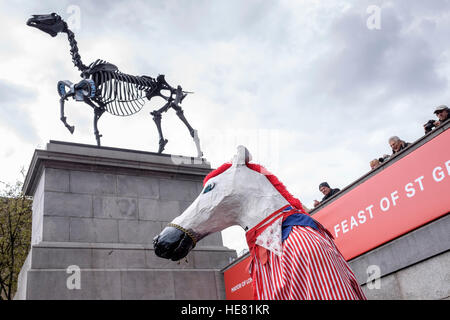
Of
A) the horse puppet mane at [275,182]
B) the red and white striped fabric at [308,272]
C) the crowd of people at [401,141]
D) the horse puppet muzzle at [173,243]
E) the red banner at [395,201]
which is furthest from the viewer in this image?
the crowd of people at [401,141]

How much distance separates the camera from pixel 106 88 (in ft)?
44.9

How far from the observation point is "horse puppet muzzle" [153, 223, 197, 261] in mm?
4637

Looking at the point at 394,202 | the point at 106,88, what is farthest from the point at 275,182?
the point at 106,88

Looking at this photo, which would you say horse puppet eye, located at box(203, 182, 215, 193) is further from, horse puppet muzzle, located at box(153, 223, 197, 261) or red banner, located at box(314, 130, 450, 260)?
red banner, located at box(314, 130, 450, 260)

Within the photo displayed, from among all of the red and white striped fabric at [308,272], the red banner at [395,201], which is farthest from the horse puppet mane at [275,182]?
the red banner at [395,201]

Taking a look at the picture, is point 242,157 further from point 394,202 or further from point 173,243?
point 394,202

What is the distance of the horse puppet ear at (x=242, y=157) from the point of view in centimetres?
510

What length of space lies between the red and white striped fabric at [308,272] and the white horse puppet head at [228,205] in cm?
50

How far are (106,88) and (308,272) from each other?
1102cm

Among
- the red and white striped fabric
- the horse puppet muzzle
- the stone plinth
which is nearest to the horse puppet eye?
the horse puppet muzzle

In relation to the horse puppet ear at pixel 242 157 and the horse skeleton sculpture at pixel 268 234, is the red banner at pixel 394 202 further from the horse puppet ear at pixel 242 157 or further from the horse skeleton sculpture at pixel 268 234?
the horse puppet ear at pixel 242 157

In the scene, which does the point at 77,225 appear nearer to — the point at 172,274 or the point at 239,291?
the point at 172,274

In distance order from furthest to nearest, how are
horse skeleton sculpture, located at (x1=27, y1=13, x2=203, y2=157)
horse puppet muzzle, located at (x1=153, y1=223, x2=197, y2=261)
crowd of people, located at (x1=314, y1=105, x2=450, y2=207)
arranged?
horse skeleton sculpture, located at (x1=27, y1=13, x2=203, y2=157)
crowd of people, located at (x1=314, y1=105, x2=450, y2=207)
horse puppet muzzle, located at (x1=153, y1=223, x2=197, y2=261)

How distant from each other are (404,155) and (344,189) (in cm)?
142
